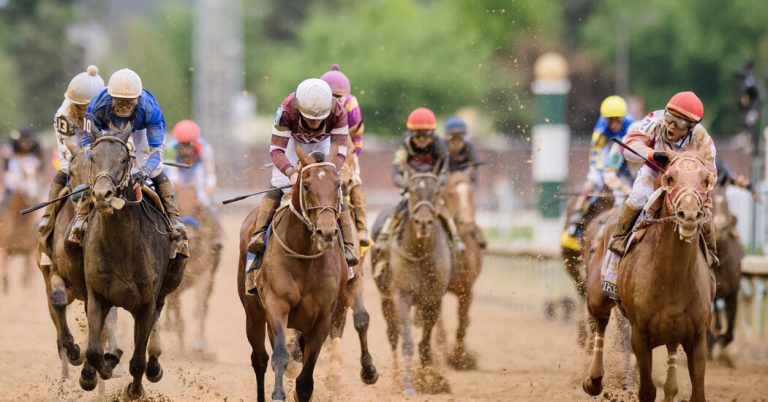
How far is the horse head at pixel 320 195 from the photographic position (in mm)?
10078

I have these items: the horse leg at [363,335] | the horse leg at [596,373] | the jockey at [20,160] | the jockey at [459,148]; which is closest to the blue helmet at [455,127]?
the jockey at [459,148]

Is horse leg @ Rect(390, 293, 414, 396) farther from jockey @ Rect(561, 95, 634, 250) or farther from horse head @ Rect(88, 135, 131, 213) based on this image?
horse head @ Rect(88, 135, 131, 213)

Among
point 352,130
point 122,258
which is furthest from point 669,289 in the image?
point 122,258

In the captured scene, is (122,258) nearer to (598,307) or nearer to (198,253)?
(598,307)

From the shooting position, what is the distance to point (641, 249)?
10.8 meters

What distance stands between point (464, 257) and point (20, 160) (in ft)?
30.9

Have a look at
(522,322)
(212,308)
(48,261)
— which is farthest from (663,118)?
(212,308)

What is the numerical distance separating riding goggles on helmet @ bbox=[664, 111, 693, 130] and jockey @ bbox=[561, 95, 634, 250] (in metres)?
4.15

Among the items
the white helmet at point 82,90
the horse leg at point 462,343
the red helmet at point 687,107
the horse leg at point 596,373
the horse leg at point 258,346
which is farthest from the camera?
the horse leg at point 462,343

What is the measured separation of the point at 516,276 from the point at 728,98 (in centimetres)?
2787

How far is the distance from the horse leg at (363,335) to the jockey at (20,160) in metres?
11.3

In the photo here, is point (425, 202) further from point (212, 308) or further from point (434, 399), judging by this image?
point (212, 308)

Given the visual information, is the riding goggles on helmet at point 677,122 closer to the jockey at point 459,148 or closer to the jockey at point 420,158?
the jockey at point 420,158

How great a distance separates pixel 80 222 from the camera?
11570 millimetres
